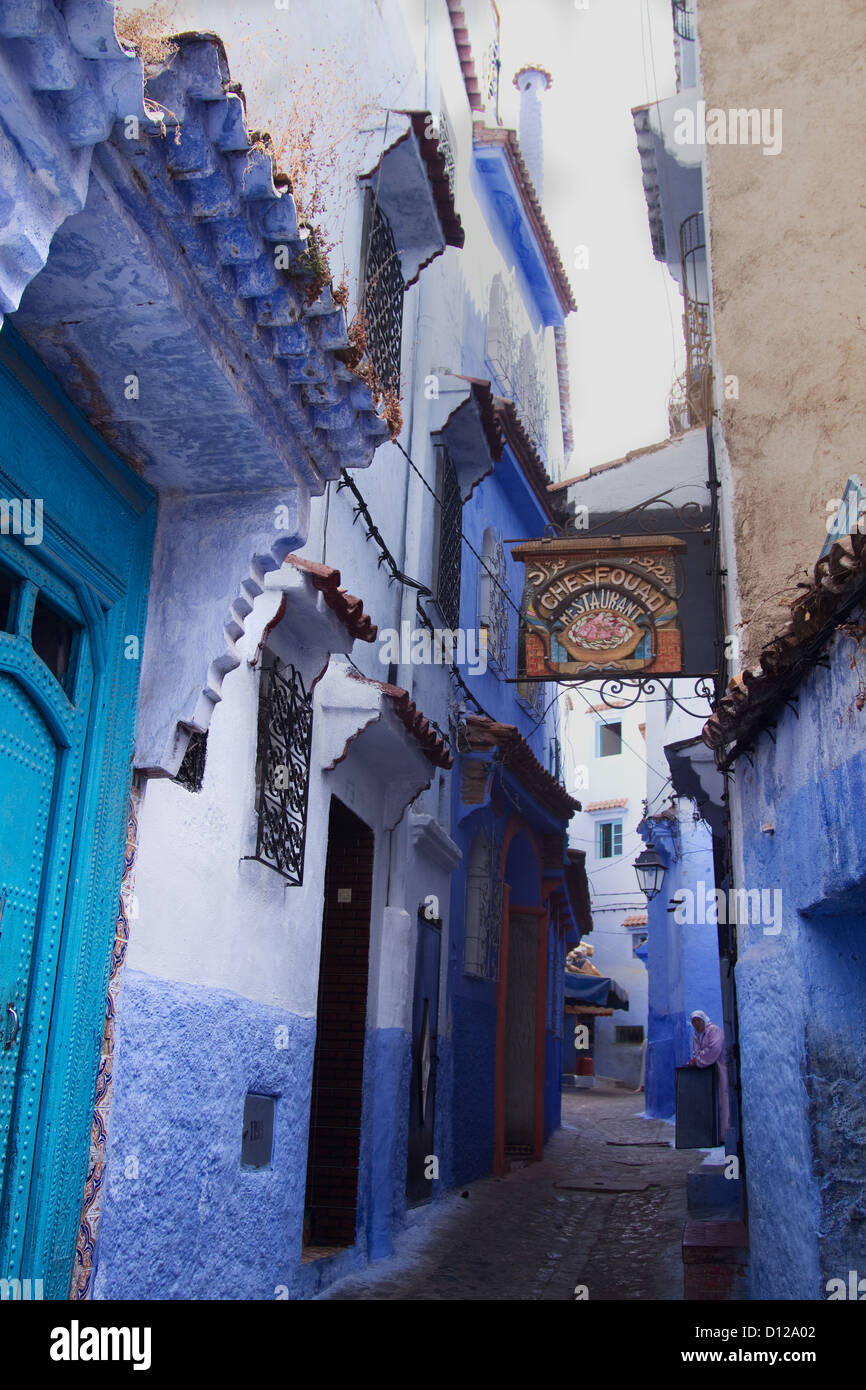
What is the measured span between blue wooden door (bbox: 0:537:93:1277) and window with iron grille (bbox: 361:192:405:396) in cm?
501

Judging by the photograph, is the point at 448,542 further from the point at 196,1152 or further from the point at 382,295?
the point at 196,1152

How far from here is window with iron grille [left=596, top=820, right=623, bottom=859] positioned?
40844 millimetres

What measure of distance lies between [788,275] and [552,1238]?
8.00 meters

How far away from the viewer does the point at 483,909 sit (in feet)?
47.0

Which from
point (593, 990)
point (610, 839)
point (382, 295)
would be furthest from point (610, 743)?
point (382, 295)

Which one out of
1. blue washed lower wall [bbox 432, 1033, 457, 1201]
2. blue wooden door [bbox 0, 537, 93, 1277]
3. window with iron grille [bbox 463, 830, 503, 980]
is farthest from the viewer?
window with iron grille [bbox 463, 830, 503, 980]

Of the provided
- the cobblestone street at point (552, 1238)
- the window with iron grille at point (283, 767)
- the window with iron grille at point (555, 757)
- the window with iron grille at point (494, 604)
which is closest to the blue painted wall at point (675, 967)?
the window with iron grille at point (555, 757)

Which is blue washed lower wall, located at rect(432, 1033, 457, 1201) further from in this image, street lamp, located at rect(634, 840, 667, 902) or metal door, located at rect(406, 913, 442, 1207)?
street lamp, located at rect(634, 840, 667, 902)

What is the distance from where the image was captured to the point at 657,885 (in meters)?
16.5

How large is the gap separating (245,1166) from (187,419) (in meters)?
3.94

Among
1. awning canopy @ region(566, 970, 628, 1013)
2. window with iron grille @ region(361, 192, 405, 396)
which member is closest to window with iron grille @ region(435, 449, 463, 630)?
window with iron grille @ region(361, 192, 405, 396)

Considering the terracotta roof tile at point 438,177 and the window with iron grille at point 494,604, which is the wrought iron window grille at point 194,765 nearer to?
the terracotta roof tile at point 438,177

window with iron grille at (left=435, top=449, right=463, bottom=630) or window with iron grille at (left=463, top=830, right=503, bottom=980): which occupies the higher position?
window with iron grille at (left=435, top=449, right=463, bottom=630)
